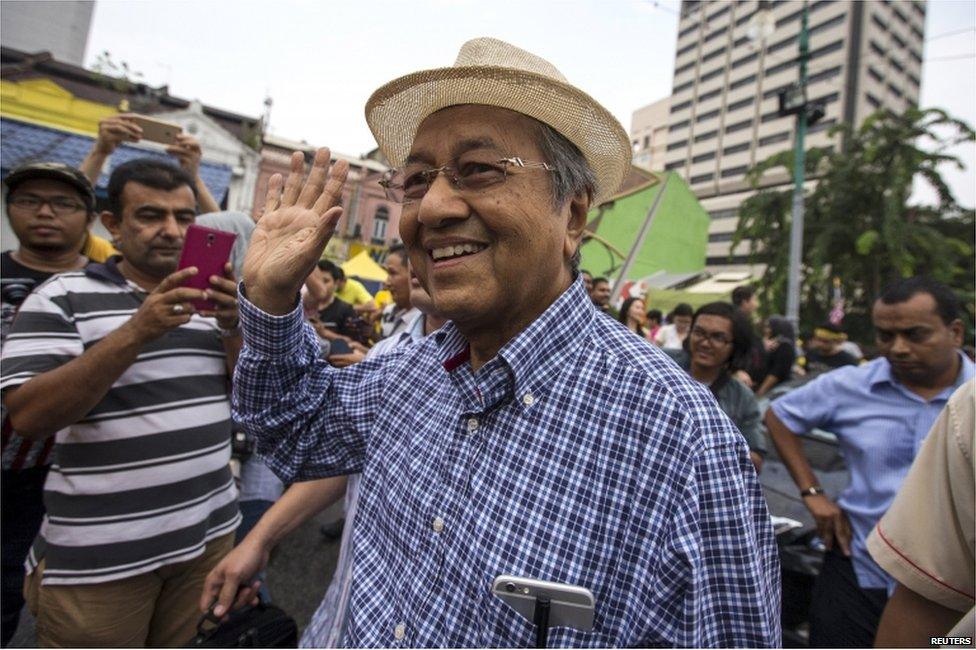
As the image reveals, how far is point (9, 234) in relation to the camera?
7.43 m

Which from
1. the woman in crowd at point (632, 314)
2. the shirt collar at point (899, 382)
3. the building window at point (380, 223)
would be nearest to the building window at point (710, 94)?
the building window at point (380, 223)

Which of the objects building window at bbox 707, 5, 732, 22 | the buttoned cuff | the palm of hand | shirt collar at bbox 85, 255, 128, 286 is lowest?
the buttoned cuff

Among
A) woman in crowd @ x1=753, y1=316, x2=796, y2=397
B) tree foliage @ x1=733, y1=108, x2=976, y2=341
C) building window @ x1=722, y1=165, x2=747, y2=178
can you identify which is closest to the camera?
woman in crowd @ x1=753, y1=316, x2=796, y2=397

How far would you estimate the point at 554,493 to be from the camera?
1.05m

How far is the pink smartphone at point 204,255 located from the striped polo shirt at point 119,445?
0.30m

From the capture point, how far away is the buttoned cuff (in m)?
1.31

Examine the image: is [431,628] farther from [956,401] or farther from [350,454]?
[956,401]

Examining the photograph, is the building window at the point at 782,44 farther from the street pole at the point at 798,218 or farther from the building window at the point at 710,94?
the street pole at the point at 798,218

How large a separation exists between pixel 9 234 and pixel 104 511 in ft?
27.0

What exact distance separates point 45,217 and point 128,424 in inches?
47.4

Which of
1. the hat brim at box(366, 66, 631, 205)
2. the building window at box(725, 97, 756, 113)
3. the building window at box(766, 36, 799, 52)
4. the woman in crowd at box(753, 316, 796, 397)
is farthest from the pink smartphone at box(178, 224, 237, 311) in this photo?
the building window at box(725, 97, 756, 113)

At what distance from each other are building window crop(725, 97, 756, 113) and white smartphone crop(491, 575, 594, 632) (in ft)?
239

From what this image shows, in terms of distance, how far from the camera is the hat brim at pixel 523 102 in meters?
1.17

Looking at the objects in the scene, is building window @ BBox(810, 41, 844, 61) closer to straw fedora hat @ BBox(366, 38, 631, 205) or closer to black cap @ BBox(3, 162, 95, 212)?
straw fedora hat @ BBox(366, 38, 631, 205)
